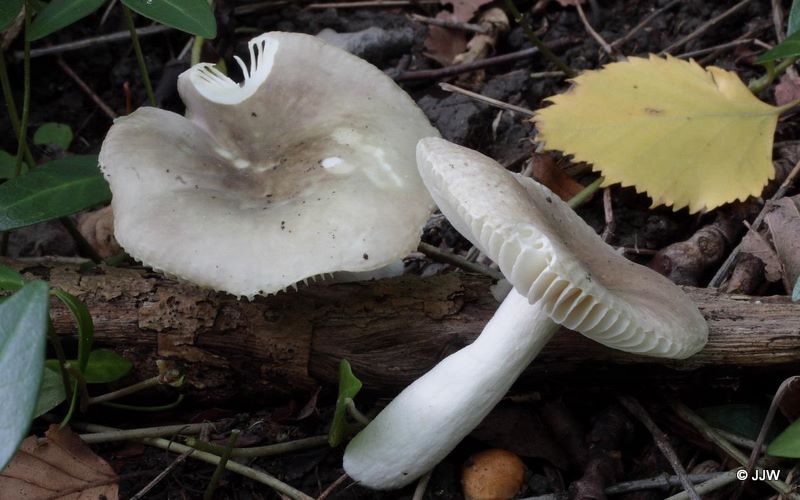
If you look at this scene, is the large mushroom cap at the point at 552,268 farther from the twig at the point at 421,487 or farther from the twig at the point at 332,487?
the twig at the point at 332,487

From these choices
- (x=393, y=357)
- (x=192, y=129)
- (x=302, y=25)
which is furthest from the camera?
(x=302, y=25)

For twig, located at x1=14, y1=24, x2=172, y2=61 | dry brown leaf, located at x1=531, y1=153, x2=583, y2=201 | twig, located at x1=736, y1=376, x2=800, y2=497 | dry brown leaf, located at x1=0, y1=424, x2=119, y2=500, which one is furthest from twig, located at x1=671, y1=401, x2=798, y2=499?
twig, located at x1=14, y1=24, x2=172, y2=61

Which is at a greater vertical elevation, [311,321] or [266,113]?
[266,113]

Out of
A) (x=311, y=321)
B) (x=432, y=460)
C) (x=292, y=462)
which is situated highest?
(x=311, y=321)

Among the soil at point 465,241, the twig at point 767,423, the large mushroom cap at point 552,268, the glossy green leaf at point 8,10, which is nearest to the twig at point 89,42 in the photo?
the soil at point 465,241

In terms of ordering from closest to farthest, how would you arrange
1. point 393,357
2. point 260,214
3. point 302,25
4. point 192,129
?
1. point 260,214
2. point 393,357
3. point 192,129
4. point 302,25

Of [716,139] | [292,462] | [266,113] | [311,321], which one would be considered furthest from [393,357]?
[716,139]

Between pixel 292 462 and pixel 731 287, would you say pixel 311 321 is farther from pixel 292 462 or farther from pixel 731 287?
pixel 731 287
